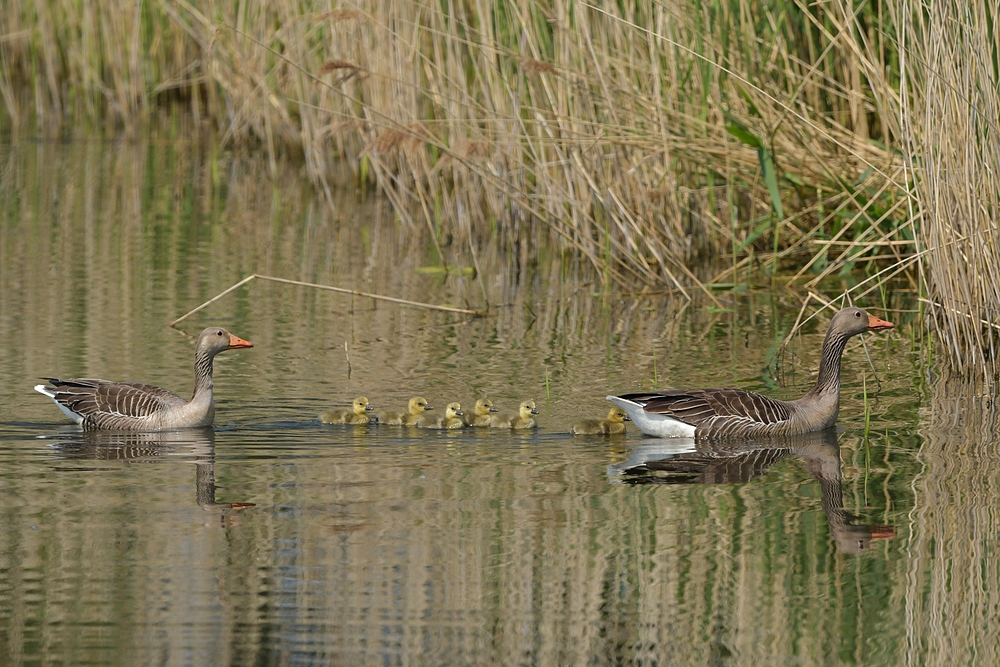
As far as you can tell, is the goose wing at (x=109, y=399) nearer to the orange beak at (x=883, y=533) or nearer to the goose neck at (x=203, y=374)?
the goose neck at (x=203, y=374)

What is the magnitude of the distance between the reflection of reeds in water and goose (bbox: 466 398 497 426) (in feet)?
8.29

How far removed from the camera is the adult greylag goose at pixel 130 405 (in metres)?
9.63

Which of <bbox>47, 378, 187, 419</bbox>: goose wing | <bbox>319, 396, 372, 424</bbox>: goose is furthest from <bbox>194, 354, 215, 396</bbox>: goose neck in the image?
<bbox>319, 396, 372, 424</bbox>: goose

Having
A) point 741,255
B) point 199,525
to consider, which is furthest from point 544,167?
point 199,525

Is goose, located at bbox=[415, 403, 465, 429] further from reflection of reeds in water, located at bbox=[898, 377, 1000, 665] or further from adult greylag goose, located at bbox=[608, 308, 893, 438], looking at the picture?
reflection of reeds in water, located at bbox=[898, 377, 1000, 665]

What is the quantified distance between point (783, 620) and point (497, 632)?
43.8 inches

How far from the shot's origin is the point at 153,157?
21.7 metres

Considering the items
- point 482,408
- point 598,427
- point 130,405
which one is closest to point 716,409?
point 598,427

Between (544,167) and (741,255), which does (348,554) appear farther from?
(741,255)

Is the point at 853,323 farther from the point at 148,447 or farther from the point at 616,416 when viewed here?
the point at 148,447

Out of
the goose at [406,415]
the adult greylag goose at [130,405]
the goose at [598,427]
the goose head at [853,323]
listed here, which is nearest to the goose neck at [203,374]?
the adult greylag goose at [130,405]

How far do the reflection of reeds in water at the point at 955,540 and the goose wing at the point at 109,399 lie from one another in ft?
15.0

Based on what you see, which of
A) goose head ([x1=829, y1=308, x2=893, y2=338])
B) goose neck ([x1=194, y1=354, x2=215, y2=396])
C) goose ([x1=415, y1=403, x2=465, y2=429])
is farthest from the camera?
goose head ([x1=829, y1=308, x2=893, y2=338])

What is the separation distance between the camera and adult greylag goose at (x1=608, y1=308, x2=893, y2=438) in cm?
920
